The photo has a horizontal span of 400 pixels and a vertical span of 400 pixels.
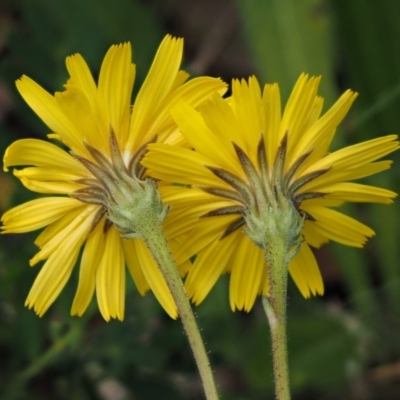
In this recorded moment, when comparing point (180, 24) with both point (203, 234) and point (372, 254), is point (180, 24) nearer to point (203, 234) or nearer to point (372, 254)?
point (372, 254)

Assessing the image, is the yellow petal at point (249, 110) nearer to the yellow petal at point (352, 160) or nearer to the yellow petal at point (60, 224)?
the yellow petal at point (352, 160)

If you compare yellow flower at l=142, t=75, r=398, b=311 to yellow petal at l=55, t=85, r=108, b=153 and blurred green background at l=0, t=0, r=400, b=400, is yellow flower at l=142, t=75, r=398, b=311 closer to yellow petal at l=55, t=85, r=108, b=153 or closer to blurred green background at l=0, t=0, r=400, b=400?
yellow petal at l=55, t=85, r=108, b=153

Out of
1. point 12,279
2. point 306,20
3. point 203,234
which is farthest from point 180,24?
point 203,234

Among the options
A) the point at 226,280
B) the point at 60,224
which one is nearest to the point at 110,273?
the point at 60,224

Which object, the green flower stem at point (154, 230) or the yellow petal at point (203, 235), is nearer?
the green flower stem at point (154, 230)

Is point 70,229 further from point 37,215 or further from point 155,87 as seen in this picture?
point 155,87

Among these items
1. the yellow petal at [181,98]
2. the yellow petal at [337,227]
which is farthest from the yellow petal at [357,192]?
the yellow petal at [181,98]

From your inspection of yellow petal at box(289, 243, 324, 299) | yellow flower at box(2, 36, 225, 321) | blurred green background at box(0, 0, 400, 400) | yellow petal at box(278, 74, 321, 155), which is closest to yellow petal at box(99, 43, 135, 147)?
yellow flower at box(2, 36, 225, 321)
